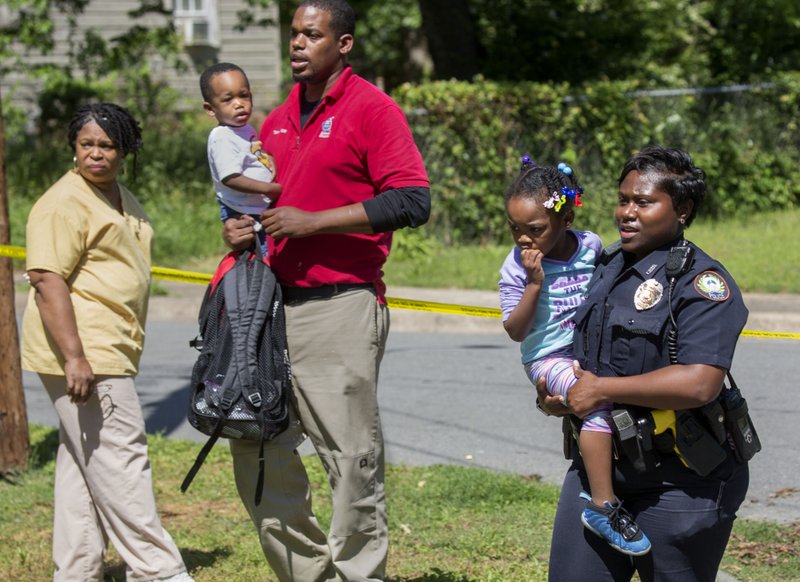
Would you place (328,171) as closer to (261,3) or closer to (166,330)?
(166,330)

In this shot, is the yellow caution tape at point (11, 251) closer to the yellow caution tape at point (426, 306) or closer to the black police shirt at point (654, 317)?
the yellow caution tape at point (426, 306)

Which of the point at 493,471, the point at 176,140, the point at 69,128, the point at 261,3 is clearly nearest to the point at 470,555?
the point at 493,471

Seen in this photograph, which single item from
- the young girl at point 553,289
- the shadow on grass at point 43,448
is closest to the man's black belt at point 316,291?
the young girl at point 553,289

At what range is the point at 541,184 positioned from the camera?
332 centimetres

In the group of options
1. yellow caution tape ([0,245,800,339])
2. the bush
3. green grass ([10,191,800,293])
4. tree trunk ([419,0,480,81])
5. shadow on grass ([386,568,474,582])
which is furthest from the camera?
tree trunk ([419,0,480,81])

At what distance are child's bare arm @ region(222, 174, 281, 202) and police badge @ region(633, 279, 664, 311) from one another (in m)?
1.33

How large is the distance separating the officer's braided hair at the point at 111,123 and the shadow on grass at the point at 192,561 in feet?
5.55

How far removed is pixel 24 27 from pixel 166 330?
21.6ft

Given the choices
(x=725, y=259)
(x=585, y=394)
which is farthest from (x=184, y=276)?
(x=725, y=259)

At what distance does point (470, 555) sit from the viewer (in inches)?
189

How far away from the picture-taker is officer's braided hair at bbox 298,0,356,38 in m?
3.82

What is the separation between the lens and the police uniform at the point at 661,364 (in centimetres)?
302

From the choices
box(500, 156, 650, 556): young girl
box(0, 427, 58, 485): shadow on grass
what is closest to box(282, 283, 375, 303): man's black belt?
box(500, 156, 650, 556): young girl

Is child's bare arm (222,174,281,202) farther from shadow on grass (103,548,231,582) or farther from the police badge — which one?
shadow on grass (103,548,231,582)
